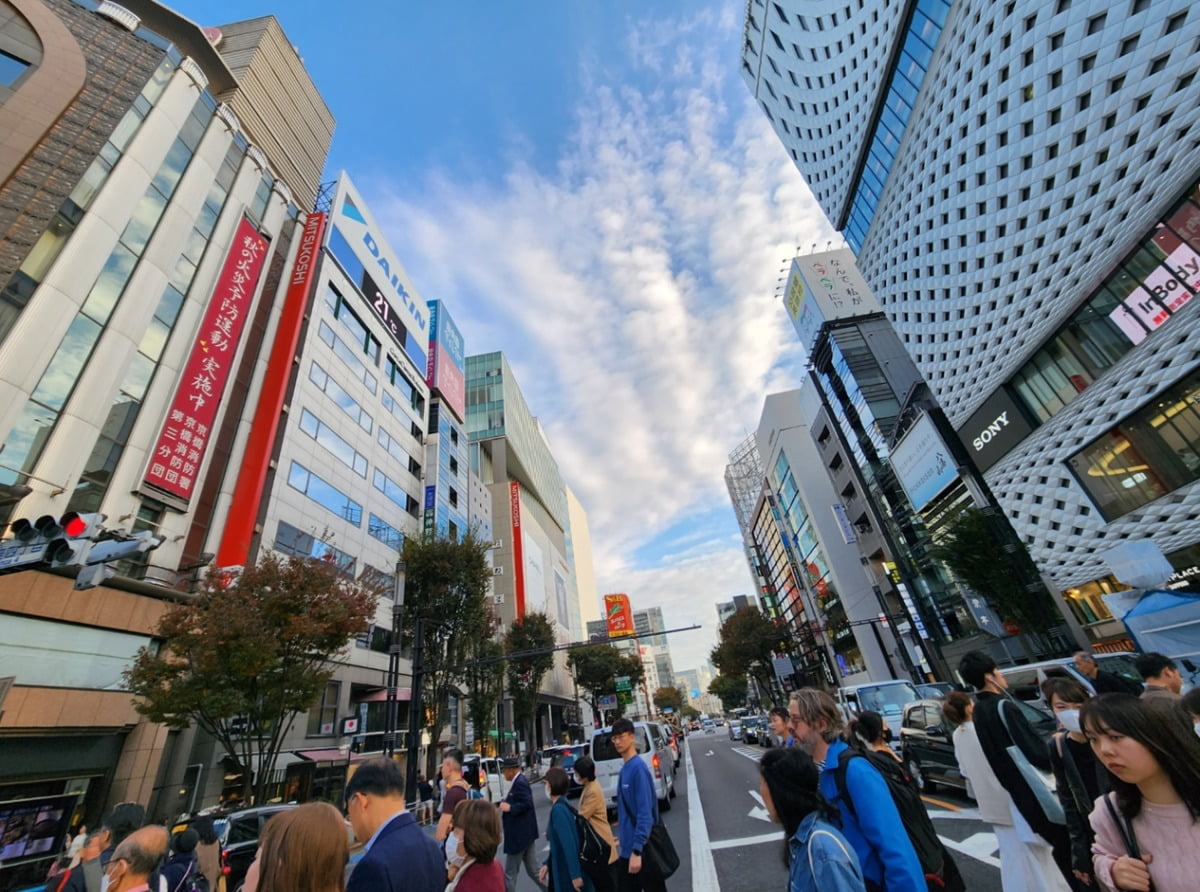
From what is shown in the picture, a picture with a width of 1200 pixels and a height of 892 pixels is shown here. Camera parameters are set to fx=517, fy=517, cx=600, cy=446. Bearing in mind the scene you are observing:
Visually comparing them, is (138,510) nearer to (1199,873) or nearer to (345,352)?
(345,352)

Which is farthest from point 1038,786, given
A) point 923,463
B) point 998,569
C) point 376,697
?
point 923,463

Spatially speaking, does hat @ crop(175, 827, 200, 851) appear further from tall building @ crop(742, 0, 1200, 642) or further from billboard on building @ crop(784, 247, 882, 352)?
billboard on building @ crop(784, 247, 882, 352)

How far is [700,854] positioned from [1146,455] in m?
21.3

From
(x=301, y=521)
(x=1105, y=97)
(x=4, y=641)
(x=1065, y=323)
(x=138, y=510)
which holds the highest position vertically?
(x=1105, y=97)

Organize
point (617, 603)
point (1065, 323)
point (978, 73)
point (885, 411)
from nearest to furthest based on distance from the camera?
point (1065, 323)
point (978, 73)
point (885, 411)
point (617, 603)

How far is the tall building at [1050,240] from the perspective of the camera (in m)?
16.5

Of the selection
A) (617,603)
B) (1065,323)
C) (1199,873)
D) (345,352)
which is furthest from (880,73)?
(617,603)

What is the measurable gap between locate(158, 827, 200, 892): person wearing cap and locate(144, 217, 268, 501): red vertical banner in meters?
15.0

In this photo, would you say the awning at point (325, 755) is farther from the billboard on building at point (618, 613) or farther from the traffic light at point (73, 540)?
the billboard on building at point (618, 613)

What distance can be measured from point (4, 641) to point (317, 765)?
475 inches

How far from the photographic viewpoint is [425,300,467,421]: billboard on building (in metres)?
42.2

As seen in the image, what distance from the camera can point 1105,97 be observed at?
17.5 metres

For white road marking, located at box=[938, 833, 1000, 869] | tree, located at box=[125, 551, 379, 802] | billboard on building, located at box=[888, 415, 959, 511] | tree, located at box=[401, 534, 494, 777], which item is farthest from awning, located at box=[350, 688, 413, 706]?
billboard on building, located at box=[888, 415, 959, 511]

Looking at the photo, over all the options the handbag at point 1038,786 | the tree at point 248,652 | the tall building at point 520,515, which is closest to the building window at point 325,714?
the tree at point 248,652
